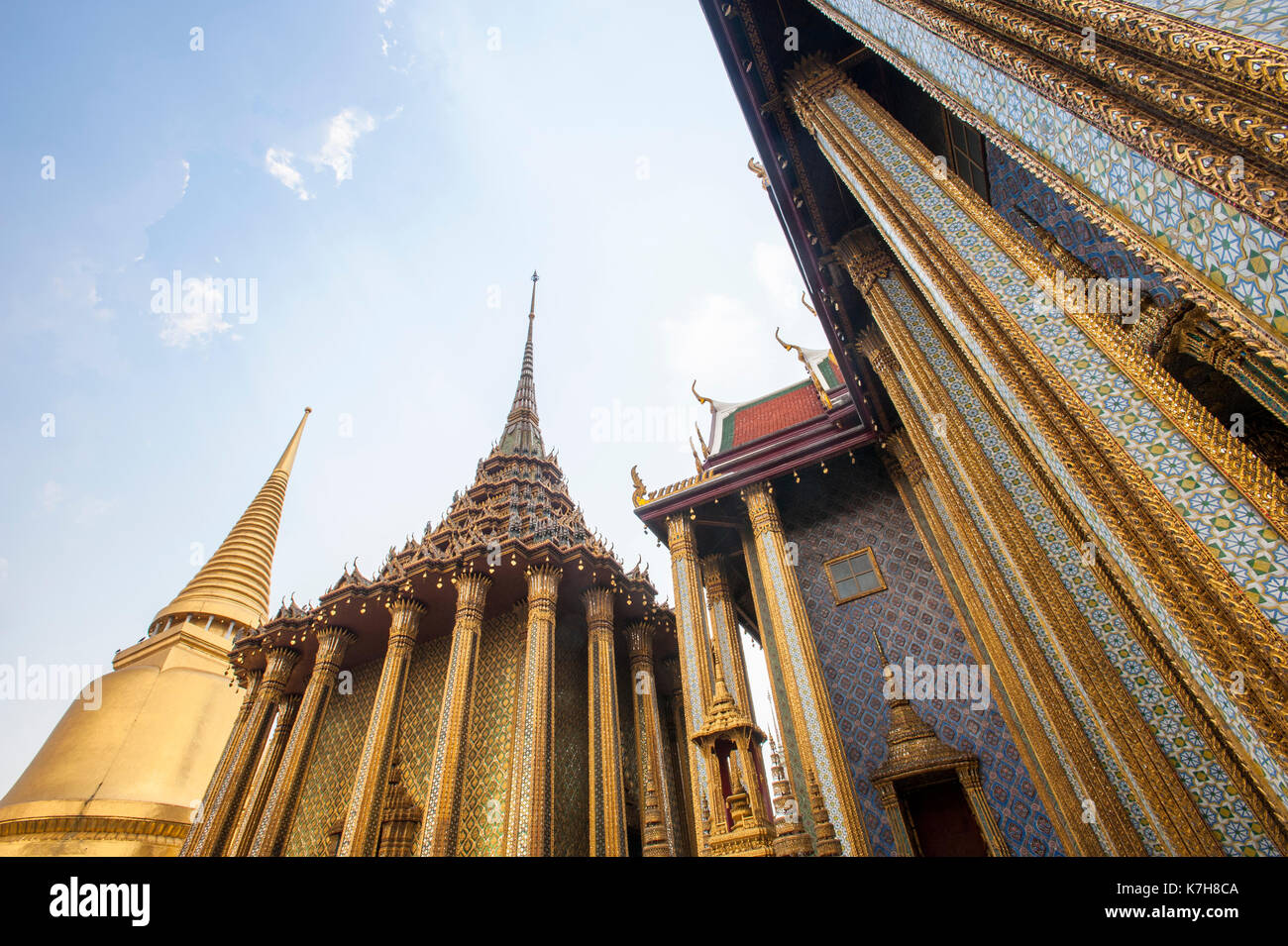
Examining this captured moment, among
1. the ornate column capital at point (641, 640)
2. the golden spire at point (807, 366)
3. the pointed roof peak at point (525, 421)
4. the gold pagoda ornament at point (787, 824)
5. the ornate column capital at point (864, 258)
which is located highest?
the pointed roof peak at point (525, 421)

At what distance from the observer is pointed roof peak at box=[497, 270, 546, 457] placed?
20688mm

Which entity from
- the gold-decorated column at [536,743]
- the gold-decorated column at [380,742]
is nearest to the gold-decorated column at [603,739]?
the gold-decorated column at [536,743]

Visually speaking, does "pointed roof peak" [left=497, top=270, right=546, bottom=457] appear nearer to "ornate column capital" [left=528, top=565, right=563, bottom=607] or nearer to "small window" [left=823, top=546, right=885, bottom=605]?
"ornate column capital" [left=528, top=565, right=563, bottom=607]

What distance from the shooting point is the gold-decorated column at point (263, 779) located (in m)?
12.3

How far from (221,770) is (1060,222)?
18.2 m

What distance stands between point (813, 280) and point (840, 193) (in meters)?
1.12

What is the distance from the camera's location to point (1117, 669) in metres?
4.70

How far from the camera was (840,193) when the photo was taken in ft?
26.1

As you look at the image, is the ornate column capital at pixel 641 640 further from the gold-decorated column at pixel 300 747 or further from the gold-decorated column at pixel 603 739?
the gold-decorated column at pixel 300 747

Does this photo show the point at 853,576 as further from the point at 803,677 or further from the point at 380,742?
the point at 380,742

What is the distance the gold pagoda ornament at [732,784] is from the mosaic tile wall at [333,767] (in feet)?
31.2

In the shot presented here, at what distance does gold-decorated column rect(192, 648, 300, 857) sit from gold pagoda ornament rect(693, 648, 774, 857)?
11322 mm

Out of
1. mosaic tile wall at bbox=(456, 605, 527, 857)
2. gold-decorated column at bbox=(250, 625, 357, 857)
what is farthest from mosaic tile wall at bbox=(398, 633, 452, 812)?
gold-decorated column at bbox=(250, 625, 357, 857)
